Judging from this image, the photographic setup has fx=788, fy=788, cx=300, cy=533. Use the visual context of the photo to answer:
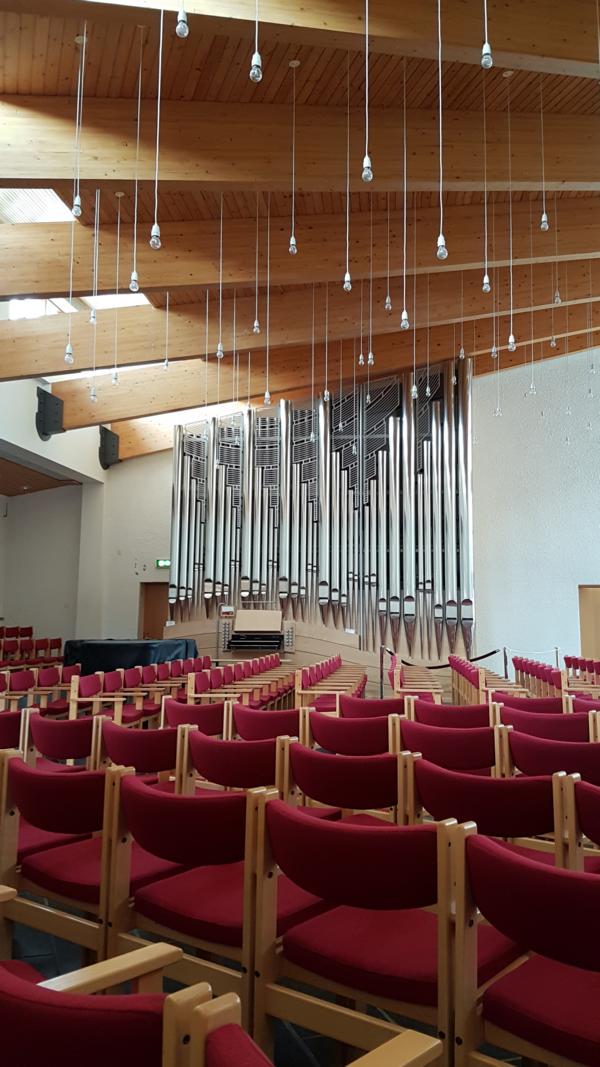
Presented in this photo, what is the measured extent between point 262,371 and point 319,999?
40.8 feet

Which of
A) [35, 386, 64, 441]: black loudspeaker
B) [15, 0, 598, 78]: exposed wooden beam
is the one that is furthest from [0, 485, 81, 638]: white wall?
[15, 0, 598, 78]: exposed wooden beam

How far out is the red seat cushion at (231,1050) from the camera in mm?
842

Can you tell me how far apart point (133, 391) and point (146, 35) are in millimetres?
7580

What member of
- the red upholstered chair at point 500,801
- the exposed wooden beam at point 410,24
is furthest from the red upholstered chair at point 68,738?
the exposed wooden beam at point 410,24

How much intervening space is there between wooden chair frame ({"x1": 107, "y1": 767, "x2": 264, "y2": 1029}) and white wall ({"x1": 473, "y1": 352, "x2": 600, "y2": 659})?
1199 centimetres

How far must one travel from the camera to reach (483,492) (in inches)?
550

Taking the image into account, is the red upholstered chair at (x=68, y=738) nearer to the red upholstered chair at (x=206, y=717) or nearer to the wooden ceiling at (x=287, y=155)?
the red upholstered chair at (x=206, y=717)

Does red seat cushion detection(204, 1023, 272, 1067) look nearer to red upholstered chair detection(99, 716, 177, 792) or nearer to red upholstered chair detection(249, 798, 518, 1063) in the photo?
red upholstered chair detection(249, 798, 518, 1063)

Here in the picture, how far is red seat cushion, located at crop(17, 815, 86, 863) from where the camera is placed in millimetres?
2646

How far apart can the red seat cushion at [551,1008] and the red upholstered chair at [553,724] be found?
2339 millimetres

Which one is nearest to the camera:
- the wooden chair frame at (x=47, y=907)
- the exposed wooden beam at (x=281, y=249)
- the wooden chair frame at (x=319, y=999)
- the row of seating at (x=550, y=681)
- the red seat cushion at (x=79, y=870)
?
the wooden chair frame at (x=319, y=999)

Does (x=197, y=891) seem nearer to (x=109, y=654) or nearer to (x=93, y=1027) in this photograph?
(x=93, y=1027)

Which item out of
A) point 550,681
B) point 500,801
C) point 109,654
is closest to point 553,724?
point 500,801

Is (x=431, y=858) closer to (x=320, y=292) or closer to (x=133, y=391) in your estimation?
(x=320, y=292)
